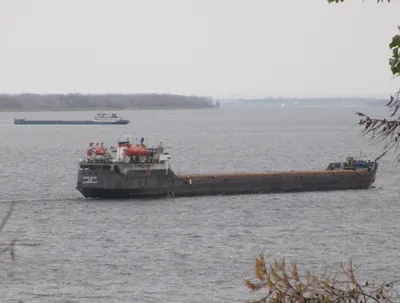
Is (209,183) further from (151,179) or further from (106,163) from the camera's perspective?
(106,163)

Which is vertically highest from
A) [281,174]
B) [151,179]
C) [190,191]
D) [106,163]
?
[106,163]

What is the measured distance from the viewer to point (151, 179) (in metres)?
71.7

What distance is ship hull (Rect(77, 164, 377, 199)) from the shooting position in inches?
2788

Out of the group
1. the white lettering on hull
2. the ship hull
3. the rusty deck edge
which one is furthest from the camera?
the rusty deck edge

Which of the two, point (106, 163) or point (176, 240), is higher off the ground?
point (106, 163)

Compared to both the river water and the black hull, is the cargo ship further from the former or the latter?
the river water

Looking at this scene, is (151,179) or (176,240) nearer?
(176,240)

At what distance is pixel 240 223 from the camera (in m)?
59.0

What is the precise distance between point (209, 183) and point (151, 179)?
6.04 meters

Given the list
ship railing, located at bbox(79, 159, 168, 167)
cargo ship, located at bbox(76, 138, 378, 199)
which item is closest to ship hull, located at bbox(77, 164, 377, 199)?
cargo ship, located at bbox(76, 138, 378, 199)

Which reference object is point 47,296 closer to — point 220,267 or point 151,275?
point 151,275

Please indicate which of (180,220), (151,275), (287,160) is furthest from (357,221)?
(287,160)

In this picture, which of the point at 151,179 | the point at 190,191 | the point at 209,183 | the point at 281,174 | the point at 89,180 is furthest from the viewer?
the point at 281,174

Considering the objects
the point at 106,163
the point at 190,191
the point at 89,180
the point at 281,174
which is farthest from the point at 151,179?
the point at 281,174
